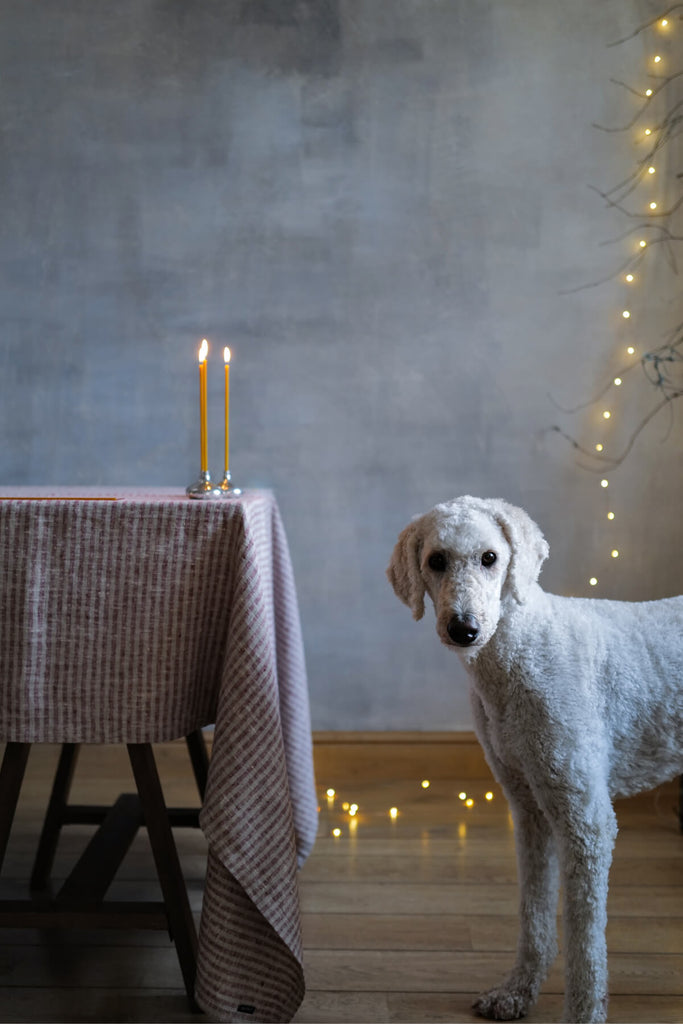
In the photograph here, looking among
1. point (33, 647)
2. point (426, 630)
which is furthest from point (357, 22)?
point (33, 647)

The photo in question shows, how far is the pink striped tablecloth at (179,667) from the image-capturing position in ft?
4.31

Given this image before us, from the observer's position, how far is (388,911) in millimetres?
1696

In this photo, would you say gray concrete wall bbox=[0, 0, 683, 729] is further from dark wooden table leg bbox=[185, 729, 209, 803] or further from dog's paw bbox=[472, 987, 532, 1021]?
dog's paw bbox=[472, 987, 532, 1021]

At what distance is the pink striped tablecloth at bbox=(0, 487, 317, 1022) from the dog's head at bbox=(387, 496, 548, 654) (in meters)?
0.27

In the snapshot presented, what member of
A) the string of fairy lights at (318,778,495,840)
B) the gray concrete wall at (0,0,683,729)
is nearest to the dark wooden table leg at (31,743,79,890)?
the string of fairy lights at (318,778,495,840)

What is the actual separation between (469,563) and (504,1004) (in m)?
0.75

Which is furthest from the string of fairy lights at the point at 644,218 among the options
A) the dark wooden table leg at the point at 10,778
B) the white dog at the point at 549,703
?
the dark wooden table leg at the point at 10,778

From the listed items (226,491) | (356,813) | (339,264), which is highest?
(339,264)

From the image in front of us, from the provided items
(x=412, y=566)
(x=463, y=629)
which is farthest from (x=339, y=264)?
(x=463, y=629)

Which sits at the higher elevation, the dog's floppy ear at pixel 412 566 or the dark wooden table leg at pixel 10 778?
the dog's floppy ear at pixel 412 566

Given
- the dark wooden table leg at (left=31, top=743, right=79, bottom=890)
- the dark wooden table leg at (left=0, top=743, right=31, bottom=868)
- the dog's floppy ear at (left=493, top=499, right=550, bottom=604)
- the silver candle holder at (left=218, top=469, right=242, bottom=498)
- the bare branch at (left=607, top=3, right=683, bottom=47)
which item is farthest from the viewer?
the bare branch at (left=607, top=3, right=683, bottom=47)

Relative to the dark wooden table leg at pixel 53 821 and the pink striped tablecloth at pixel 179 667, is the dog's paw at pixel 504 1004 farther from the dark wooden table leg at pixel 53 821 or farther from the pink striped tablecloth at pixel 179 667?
the dark wooden table leg at pixel 53 821

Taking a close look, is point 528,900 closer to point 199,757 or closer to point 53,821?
point 199,757

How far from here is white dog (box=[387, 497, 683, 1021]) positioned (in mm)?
1229
